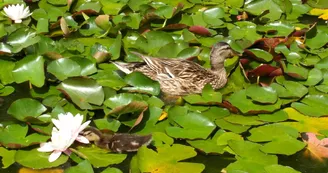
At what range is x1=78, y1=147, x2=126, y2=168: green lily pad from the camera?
533 cm

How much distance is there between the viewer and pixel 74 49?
23.4 ft

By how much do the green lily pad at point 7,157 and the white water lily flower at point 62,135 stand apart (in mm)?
266

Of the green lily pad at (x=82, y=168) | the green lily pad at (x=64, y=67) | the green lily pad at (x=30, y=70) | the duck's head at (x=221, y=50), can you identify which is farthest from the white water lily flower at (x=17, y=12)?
the green lily pad at (x=82, y=168)

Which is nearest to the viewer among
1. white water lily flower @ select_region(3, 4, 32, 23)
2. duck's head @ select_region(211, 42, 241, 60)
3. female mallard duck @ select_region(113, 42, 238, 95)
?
female mallard duck @ select_region(113, 42, 238, 95)

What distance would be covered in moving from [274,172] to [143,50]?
8.51 feet

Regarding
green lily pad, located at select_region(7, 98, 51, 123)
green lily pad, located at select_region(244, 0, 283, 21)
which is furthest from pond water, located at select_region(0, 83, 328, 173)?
green lily pad, located at select_region(244, 0, 283, 21)

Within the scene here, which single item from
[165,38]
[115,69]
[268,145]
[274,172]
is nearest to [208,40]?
[165,38]

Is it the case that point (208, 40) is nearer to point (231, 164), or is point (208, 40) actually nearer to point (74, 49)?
point (74, 49)

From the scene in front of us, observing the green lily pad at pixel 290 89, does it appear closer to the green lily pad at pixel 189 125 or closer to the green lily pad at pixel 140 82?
the green lily pad at pixel 189 125

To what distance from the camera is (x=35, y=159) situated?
209 inches

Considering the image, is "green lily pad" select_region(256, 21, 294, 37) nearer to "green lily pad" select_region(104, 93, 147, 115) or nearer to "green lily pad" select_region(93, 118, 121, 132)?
"green lily pad" select_region(104, 93, 147, 115)

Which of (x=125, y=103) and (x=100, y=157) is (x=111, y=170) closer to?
(x=100, y=157)

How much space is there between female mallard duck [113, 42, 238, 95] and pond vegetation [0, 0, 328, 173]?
121mm

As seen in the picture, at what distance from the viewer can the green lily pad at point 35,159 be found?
206 inches
